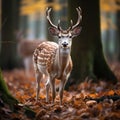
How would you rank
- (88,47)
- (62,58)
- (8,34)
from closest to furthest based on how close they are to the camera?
(62,58), (88,47), (8,34)

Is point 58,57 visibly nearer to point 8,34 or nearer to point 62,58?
point 62,58

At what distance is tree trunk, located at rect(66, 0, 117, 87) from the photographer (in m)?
11.6

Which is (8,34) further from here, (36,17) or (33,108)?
(36,17)

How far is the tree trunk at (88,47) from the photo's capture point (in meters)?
11.6

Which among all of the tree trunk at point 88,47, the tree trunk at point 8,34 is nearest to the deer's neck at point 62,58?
the tree trunk at point 88,47

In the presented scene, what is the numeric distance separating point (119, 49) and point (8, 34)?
388 inches

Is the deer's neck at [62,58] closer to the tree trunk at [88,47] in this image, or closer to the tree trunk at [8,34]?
the tree trunk at [88,47]

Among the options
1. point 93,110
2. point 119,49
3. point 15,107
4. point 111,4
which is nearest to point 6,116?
point 15,107

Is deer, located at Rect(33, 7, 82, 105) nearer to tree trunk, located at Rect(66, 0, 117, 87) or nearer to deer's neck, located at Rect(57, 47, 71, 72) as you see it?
deer's neck, located at Rect(57, 47, 71, 72)

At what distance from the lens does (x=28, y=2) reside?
31.7 m

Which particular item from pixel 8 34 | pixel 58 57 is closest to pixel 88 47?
pixel 58 57

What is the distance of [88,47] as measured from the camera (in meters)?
11.7

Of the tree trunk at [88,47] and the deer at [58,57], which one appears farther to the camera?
the tree trunk at [88,47]

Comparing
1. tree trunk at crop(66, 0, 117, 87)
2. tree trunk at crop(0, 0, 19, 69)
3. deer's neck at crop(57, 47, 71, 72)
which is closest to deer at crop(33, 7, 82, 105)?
deer's neck at crop(57, 47, 71, 72)
